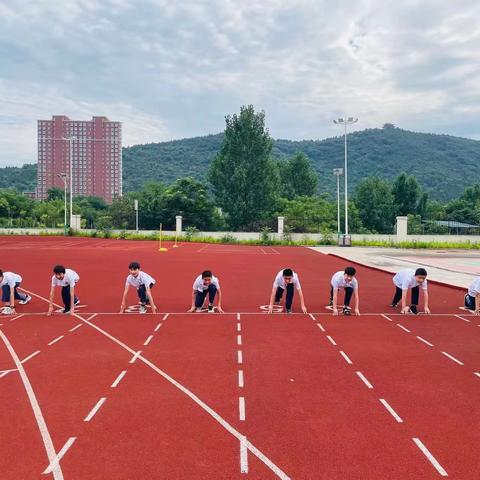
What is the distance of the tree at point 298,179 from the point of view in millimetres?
75875

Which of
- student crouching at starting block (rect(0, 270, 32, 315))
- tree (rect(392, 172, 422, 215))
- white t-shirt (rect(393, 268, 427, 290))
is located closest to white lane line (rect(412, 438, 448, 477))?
white t-shirt (rect(393, 268, 427, 290))

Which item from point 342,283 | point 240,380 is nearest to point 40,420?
point 240,380

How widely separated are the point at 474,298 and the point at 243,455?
952 centimetres

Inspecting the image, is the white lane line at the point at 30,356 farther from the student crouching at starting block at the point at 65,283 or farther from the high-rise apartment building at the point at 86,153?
the high-rise apartment building at the point at 86,153

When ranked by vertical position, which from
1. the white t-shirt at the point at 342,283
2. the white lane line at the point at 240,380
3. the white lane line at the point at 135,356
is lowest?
the white lane line at the point at 240,380

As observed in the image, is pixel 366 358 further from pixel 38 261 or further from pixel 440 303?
pixel 38 261


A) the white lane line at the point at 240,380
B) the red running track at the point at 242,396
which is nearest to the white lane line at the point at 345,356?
the red running track at the point at 242,396

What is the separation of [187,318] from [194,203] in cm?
4650

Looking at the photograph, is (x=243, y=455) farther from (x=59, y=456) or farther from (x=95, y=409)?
(x=95, y=409)

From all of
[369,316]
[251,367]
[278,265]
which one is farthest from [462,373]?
[278,265]

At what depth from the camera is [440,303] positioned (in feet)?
42.5

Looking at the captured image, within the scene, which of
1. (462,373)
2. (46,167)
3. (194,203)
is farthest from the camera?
(46,167)

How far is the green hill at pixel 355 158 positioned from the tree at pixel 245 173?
7647 cm

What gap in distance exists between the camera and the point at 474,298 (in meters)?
11.7
